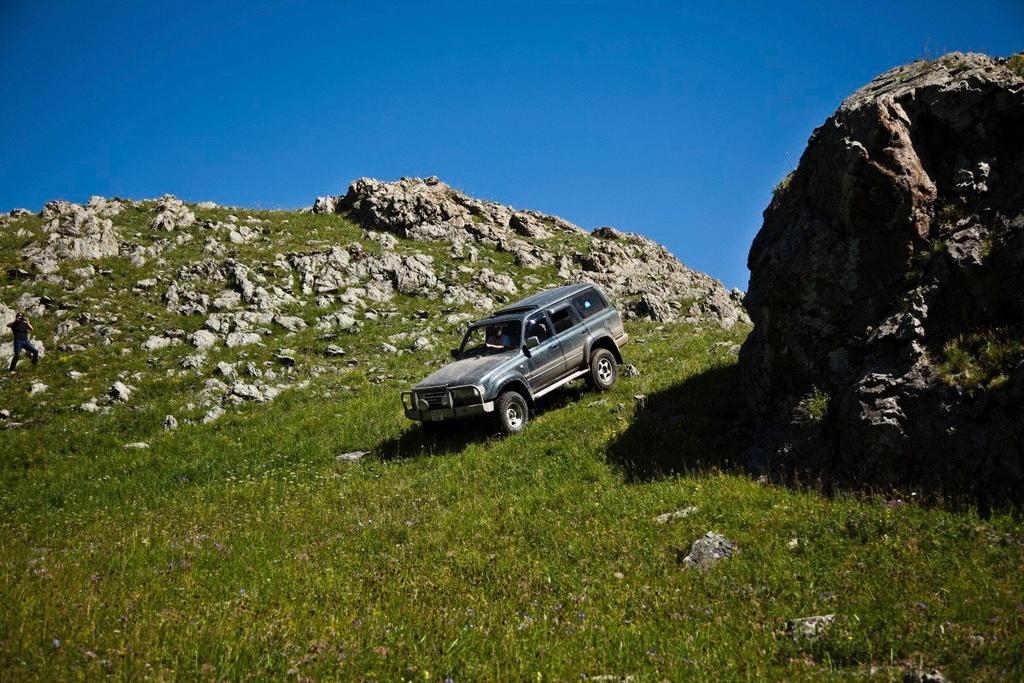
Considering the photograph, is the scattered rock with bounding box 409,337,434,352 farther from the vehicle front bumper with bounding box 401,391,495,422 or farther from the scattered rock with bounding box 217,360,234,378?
the vehicle front bumper with bounding box 401,391,495,422

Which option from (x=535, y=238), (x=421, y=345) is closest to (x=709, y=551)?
(x=421, y=345)

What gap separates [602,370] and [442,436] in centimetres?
447

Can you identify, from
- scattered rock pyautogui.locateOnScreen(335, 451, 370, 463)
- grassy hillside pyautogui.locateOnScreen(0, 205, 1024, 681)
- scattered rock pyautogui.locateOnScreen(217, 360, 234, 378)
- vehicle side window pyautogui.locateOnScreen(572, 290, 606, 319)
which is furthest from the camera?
scattered rock pyautogui.locateOnScreen(217, 360, 234, 378)

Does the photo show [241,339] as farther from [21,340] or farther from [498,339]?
[498,339]

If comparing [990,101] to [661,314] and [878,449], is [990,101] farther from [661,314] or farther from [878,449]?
[661,314]

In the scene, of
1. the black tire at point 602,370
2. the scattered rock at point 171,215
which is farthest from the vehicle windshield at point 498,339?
the scattered rock at point 171,215

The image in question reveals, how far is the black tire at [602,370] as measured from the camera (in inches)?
600

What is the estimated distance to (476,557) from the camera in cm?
766

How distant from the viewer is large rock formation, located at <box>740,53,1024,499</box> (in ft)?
24.9

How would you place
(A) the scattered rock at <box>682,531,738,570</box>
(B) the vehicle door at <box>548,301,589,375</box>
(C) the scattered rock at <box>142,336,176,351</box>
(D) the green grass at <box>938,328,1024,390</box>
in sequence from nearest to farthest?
(A) the scattered rock at <box>682,531,738,570</box> → (D) the green grass at <box>938,328,1024,390</box> → (B) the vehicle door at <box>548,301,589,375</box> → (C) the scattered rock at <box>142,336,176,351</box>

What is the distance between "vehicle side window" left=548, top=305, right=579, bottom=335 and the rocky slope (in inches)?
276

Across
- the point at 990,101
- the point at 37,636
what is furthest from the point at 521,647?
the point at 990,101

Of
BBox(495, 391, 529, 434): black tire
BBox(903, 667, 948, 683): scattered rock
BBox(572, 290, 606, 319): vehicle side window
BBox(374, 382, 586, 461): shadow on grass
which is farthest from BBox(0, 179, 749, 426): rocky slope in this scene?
BBox(903, 667, 948, 683): scattered rock

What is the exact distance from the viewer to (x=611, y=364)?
15812mm
